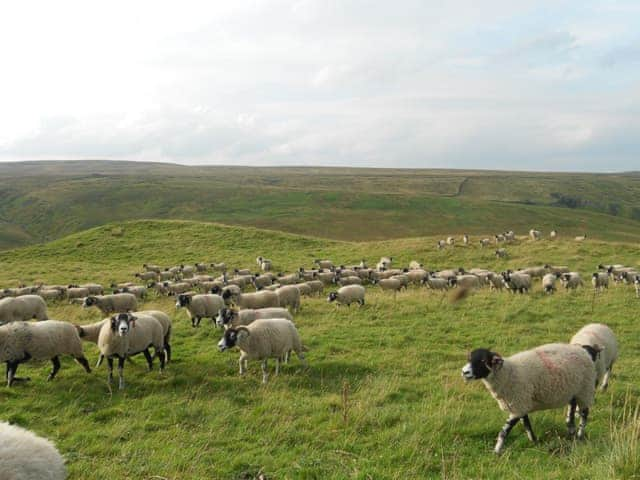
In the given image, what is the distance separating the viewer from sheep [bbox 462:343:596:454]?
7863 mm

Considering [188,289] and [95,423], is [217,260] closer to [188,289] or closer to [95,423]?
[188,289]

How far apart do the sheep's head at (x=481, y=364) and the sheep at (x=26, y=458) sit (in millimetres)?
6145

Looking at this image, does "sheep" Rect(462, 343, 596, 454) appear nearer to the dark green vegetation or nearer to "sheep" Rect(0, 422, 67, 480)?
"sheep" Rect(0, 422, 67, 480)

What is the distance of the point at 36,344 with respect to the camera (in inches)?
460

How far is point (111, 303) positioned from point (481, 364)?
18.3m

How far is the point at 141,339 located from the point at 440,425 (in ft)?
26.7

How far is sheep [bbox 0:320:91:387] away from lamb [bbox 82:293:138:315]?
8.79 m

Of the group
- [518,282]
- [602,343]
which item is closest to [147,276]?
[518,282]

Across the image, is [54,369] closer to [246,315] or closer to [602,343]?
[246,315]

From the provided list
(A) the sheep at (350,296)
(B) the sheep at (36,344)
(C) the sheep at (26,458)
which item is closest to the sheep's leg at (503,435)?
(C) the sheep at (26,458)

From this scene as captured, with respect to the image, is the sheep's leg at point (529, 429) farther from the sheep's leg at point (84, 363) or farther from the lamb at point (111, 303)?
the lamb at point (111, 303)

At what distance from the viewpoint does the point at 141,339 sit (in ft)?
40.3

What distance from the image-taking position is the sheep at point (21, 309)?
1859 centimetres

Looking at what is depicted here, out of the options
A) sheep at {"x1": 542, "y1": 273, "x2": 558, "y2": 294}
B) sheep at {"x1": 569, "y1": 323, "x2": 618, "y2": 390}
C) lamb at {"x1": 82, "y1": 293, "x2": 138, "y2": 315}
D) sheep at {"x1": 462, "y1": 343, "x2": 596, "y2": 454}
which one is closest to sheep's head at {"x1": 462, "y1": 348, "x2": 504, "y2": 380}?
sheep at {"x1": 462, "y1": 343, "x2": 596, "y2": 454}
